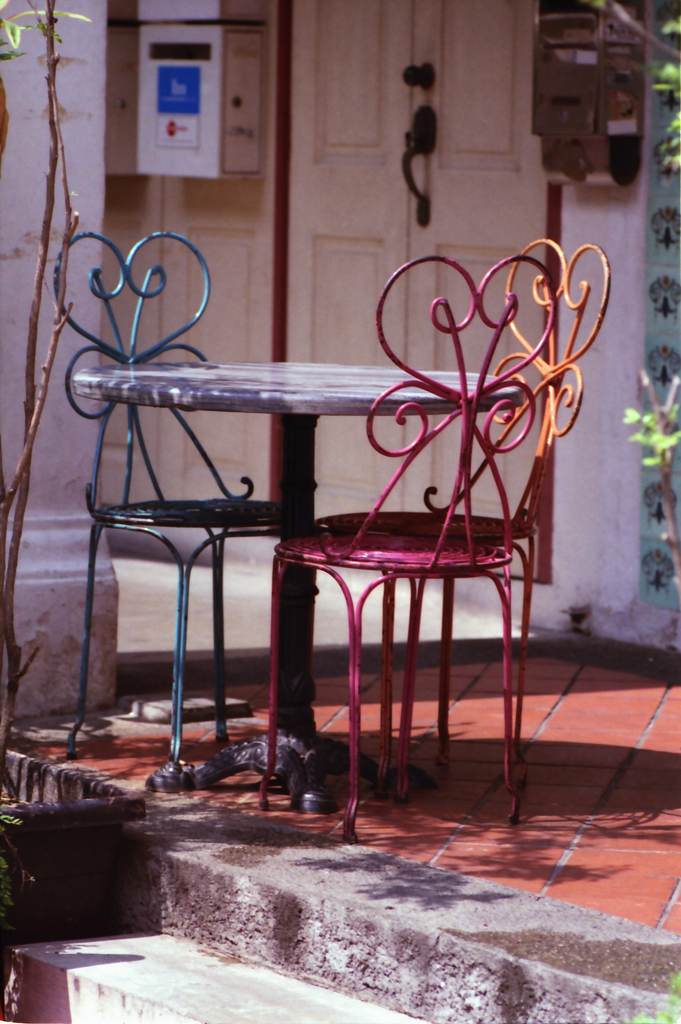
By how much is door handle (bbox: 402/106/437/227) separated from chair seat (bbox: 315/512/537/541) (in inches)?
86.4

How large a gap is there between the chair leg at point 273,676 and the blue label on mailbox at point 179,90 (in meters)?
3.21

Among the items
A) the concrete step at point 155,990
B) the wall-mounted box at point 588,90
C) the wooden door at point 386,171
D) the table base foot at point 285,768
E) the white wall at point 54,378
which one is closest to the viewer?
the concrete step at point 155,990

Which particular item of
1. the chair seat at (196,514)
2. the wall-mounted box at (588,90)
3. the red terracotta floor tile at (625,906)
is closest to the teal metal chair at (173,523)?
the chair seat at (196,514)

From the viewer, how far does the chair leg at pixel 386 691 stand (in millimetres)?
3369

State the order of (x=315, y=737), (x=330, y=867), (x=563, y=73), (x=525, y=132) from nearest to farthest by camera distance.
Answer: (x=330, y=867), (x=315, y=737), (x=563, y=73), (x=525, y=132)

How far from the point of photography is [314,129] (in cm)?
587

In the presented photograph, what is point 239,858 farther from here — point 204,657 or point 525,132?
point 525,132

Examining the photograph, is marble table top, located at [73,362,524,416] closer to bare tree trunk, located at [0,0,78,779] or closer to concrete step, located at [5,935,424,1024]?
bare tree trunk, located at [0,0,78,779]

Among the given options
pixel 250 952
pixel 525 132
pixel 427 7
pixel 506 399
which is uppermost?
pixel 427 7

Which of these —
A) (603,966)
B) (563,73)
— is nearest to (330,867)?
(603,966)

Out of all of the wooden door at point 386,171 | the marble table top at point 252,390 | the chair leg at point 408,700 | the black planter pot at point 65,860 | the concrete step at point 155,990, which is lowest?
the concrete step at point 155,990

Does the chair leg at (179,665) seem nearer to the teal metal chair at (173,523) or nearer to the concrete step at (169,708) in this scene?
the teal metal chair at (173,523)

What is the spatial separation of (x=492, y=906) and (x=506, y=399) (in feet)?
3.24

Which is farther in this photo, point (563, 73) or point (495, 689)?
point (563, 73)
